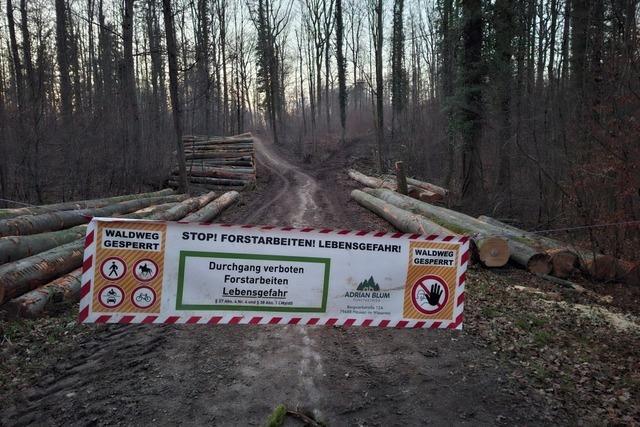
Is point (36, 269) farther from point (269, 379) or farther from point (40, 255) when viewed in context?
point (269, 379)

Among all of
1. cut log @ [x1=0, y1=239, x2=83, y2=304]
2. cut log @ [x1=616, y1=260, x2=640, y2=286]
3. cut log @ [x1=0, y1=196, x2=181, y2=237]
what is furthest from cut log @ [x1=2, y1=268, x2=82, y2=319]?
cut log @ [x1=616, y1=260, x2=640, y2=286]

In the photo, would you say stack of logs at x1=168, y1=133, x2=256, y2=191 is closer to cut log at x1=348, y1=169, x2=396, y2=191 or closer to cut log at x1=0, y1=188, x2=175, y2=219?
cut log at x1=348, y1=169, x2=396, y2=191

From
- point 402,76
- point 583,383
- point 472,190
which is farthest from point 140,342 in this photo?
point 402,76

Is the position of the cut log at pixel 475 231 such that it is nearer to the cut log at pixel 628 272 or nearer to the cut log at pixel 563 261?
the cut log at pixel 563 261

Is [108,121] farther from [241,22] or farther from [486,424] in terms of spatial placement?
[241,22]

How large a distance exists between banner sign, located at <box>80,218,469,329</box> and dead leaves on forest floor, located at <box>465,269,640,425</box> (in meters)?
1.20

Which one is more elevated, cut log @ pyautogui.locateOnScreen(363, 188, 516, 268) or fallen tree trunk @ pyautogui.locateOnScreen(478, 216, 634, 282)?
cut log @ pyautogui.locateOnScreen(363, 188, 516, 268)

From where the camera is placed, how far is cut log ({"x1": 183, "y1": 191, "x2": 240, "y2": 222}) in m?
13.5

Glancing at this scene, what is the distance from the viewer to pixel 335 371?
4.87 m

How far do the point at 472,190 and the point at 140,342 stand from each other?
13293mm

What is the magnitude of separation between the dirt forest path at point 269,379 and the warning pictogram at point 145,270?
1089 mm

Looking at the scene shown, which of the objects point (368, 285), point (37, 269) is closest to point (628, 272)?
point (368, 285)

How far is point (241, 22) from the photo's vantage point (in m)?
46.0

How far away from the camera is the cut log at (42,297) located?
20.5 ft
